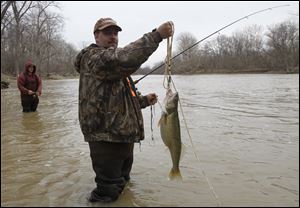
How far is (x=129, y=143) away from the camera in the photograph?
13.4ft

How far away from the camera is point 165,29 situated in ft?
11.4

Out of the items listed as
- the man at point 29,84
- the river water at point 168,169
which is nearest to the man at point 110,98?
the river water at point 168,169

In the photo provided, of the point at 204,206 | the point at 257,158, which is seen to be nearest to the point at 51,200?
the point at 204,206

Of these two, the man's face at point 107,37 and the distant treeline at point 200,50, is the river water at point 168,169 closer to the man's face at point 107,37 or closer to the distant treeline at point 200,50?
the man's face at point 107,37

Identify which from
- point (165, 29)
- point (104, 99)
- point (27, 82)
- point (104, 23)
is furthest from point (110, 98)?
point (27, 82)

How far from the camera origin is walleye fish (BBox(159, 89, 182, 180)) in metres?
3.79

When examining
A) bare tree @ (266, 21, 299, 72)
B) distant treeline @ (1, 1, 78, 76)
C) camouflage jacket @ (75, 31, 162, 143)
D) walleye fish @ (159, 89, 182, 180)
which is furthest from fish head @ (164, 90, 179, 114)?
bare tree @ (266, 21, 299, 72)

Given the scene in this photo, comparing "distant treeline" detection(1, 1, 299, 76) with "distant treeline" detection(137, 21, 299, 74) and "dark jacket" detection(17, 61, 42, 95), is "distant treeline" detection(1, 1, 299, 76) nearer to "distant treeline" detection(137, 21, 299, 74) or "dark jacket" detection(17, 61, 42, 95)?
"distant treeline" detection(137, 21, 299, 74)

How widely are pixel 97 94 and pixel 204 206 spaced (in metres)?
1.87

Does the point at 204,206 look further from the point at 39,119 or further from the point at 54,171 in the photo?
the point at 39,119

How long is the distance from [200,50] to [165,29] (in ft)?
274

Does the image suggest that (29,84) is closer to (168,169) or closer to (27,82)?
(27,82)

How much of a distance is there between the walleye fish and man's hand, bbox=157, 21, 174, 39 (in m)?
0.64

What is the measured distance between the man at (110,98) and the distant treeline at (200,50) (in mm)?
43834
